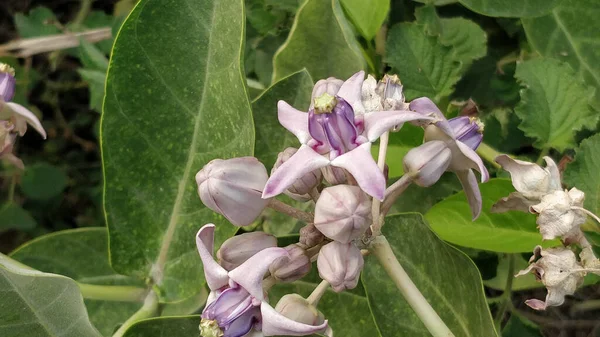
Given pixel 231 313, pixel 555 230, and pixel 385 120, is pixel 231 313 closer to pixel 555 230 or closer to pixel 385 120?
pixel 385 120

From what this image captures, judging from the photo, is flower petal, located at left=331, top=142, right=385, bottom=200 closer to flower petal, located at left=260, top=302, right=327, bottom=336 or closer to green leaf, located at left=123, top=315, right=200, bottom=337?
flower petal, located at left=260, top=302, right=327, bottom=336

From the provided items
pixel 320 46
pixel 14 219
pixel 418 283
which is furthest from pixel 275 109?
pixel 14 219

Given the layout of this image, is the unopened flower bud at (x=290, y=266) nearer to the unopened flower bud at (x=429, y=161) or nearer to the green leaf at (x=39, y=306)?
the unopened flower bud at (x=429, y=161)

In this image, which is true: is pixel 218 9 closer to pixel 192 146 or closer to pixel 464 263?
pixel 192 146

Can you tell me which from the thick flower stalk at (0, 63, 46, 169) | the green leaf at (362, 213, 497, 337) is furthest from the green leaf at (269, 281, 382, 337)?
the thick flower stalk at (0, 63, 46, 169)

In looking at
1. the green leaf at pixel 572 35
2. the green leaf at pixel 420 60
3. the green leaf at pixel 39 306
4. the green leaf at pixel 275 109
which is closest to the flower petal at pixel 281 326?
the green leaf at pixel 39 306

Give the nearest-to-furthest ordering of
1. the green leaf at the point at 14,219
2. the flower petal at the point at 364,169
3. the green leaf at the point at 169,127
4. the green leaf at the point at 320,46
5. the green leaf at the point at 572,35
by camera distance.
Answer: the flower petal at the point at 364,169, the green leaf at the point at 169,127, the green leaf at the point at 320,46, the green leaf at the point at 572,35, the green leaf at the point at 14,219

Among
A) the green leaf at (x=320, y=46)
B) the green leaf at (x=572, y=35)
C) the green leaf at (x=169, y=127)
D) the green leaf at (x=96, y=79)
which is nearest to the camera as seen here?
the green leaf at (x=169, y=127)
